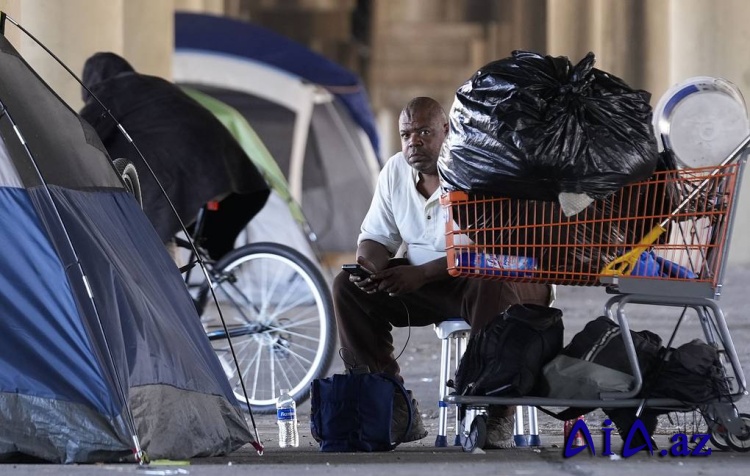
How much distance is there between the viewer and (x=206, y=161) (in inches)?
284

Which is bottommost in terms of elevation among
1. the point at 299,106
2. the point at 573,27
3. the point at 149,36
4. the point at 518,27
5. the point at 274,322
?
the point at 274,322

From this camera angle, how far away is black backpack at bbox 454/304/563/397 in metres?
5.12

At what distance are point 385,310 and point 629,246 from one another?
1.08 m

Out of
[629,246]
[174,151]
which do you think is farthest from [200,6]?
[629,246]

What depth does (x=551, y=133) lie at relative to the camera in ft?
16.3

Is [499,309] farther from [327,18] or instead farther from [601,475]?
[327,18]

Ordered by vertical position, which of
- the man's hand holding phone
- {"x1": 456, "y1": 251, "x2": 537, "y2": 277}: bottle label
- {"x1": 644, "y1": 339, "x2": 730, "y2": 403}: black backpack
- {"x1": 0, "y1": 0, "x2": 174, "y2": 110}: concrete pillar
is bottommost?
{"x1": 644, "y1": 339, "x2": 730, "y2": 403}: black backpack

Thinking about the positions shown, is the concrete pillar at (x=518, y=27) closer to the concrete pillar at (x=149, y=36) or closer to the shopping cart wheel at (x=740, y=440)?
the concrete pillar at (x=149, y=36)

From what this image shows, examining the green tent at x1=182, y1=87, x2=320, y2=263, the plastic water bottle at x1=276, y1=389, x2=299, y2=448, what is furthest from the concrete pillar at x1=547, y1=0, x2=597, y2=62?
the plastic water bottle at x1=276, y1=389, x2=299, y2=448

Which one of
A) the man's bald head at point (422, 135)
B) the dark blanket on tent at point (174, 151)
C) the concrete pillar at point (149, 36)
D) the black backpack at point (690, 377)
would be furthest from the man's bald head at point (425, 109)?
the concrete pillar at point (149, 36)

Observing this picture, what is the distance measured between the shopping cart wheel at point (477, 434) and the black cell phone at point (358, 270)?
24.3 inches

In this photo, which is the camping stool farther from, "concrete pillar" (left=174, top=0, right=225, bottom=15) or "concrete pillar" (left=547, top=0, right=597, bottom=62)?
"concrete pillar" (left=547, top=0, right=597, bottom=62)

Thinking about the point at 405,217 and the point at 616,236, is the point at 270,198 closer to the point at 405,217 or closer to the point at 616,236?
the point at 405,217

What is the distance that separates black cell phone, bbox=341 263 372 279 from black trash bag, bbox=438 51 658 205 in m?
0.57
